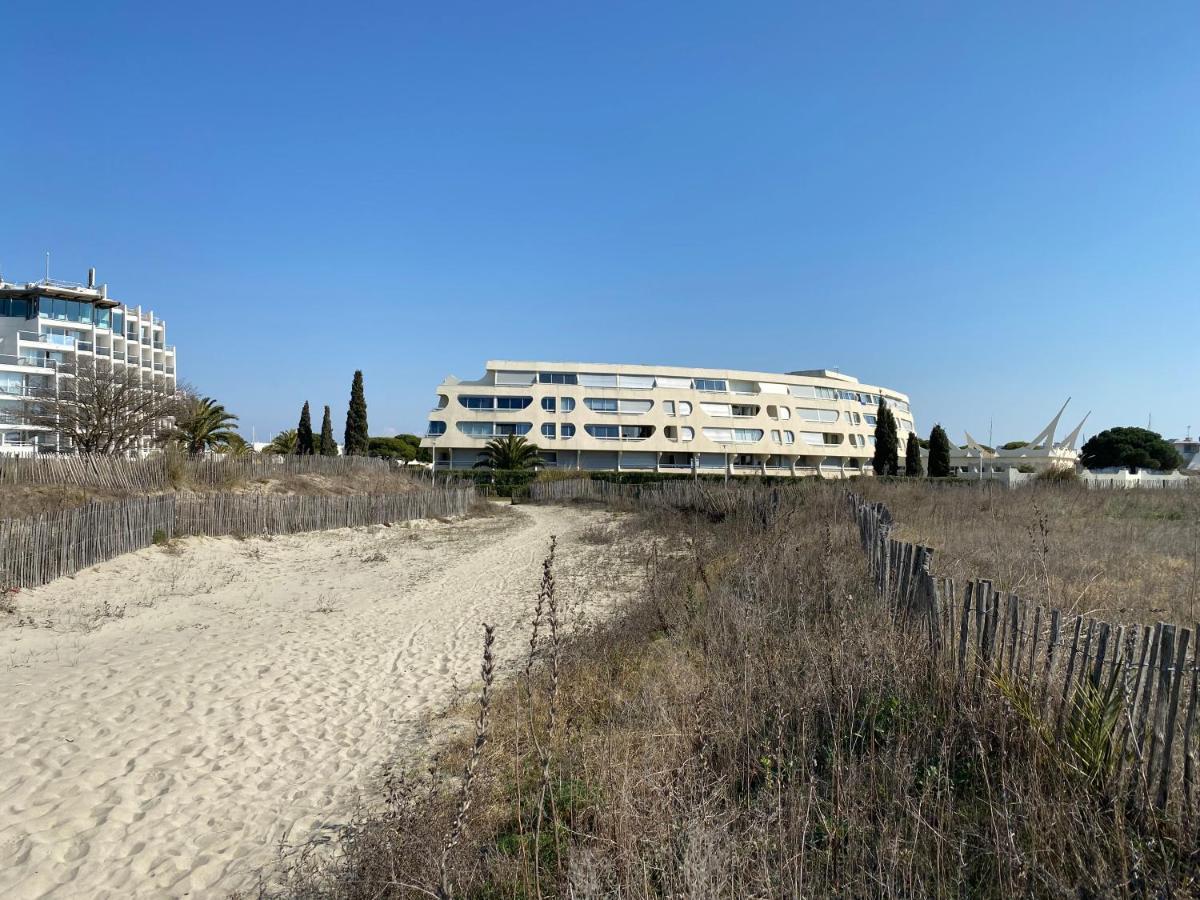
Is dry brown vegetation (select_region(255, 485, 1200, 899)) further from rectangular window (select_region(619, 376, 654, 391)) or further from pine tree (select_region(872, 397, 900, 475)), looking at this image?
rectangular window (select_region(619, 376, 654, 391))

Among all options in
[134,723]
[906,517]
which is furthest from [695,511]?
[134,723]

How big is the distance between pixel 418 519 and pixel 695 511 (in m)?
11.0

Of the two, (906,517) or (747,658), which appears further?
(906,517)

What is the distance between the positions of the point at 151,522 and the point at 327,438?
33141mm

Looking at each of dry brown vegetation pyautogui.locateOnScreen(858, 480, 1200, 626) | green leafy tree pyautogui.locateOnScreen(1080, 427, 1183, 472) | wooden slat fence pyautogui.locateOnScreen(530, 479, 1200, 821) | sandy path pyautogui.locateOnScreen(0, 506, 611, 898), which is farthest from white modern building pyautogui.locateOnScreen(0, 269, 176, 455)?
green leafy tree pyautogui.locateOnScreen(1080, 427, 1183, 472)

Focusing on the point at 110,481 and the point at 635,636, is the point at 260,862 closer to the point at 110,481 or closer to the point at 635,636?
the point at 635,636

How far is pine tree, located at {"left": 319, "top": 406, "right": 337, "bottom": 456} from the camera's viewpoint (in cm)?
4712

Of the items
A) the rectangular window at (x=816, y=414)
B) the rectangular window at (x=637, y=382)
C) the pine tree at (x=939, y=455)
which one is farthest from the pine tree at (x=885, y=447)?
the rectangular window at (x=637, y=382)

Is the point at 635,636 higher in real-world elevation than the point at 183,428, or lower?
lower

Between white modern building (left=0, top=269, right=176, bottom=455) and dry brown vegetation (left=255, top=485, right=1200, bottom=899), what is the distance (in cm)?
4776

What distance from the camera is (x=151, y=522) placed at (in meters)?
16.0

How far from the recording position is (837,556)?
8875 millimetres

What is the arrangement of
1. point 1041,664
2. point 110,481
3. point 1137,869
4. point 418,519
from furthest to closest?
point 418,519 < point 110,481 < point 1041,664 < point 1137,869

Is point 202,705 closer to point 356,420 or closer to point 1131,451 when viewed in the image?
point 356,420
